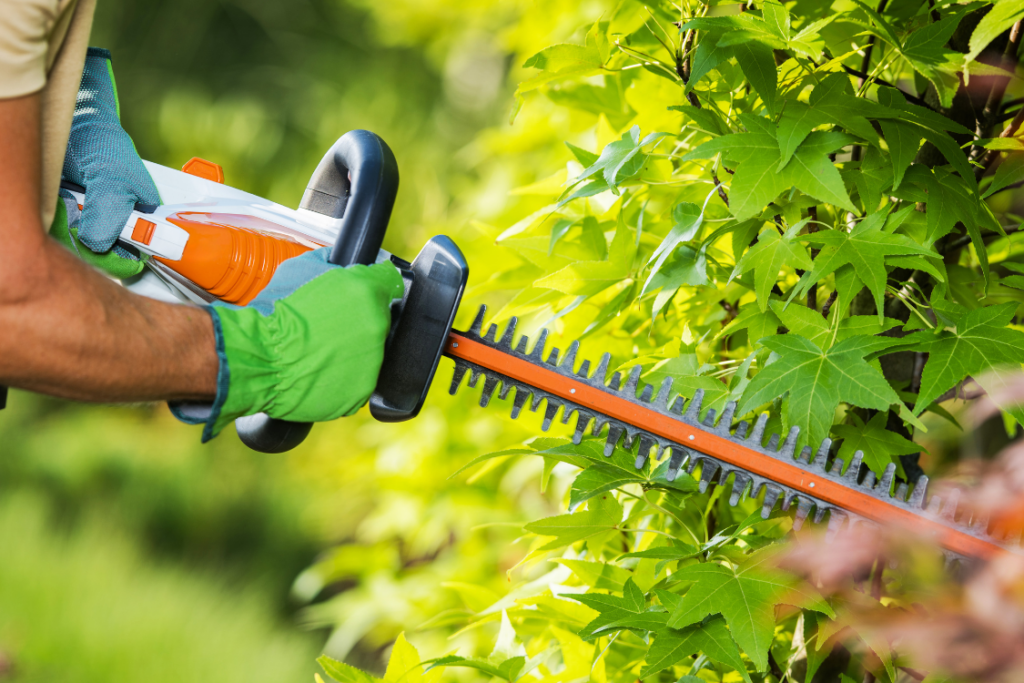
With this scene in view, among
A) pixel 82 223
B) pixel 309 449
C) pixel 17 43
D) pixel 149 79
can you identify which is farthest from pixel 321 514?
→ pixel 17 43

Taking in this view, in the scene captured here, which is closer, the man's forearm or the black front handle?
the man's forearm

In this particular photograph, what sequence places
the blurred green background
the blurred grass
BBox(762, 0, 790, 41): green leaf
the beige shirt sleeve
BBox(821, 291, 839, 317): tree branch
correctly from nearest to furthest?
the beige shirt sleeve, BBox(762, 0, 790, 41): green leaf, BBox(821, 291, 839, 317): tree branch, the blurred green background, the blurred grass

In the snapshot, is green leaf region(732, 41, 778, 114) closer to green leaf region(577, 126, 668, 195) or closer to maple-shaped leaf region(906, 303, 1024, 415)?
green leaf region(577, 126, 668, 195)

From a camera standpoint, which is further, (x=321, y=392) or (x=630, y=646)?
(x=630, y=646)

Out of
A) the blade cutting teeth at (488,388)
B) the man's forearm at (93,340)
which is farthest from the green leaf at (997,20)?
the man's forearm at (93,340)

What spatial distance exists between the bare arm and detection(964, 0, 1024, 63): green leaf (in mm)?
443

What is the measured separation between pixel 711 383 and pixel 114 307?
13.1 inches

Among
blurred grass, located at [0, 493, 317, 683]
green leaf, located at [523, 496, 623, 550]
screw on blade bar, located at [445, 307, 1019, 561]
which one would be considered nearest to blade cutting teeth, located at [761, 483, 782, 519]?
screw on blade bar, located at [445, 307, 1019, 561]

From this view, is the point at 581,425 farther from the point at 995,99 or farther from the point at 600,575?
the point at 995,99

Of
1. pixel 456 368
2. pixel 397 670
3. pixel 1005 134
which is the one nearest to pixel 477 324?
pixel 456 368

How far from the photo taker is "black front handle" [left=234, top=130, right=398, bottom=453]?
0.42m

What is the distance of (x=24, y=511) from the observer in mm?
2090

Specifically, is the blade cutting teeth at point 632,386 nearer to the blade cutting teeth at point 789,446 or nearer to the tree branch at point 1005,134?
the blade cutting teeth at point 789,446

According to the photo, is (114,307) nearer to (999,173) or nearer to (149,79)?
(999,173)
